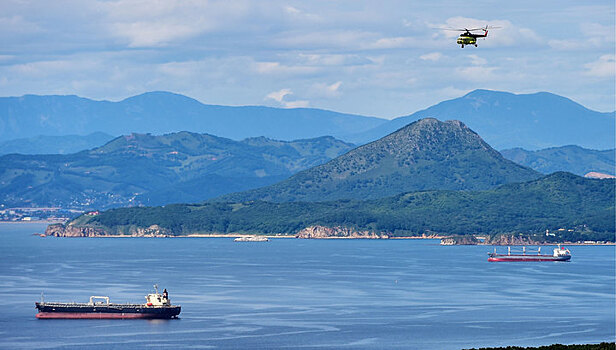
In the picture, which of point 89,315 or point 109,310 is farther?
point 89,315

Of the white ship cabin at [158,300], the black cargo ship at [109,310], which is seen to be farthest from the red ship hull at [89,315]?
the white ship cabin at [158,300]

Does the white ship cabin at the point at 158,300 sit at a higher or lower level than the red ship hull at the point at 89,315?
higher

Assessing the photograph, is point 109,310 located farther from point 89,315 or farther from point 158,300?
point 158,300

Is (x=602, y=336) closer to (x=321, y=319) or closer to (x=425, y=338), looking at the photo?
(x=425, y=338)

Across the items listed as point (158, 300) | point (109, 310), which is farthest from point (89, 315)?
point (158, 300)

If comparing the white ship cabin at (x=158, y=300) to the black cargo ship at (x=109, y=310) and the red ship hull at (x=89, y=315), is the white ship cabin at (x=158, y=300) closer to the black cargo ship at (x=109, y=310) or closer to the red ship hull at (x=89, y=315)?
the black cargo ship at (x=109, y=310)

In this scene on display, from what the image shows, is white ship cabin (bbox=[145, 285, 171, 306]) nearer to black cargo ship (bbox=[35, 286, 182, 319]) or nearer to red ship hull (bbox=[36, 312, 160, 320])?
black cargo ship (bbox=[35, 286, 182, 319])

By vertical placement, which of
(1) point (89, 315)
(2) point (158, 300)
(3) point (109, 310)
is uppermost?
(2) point (158, 300)

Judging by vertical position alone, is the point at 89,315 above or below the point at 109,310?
below
